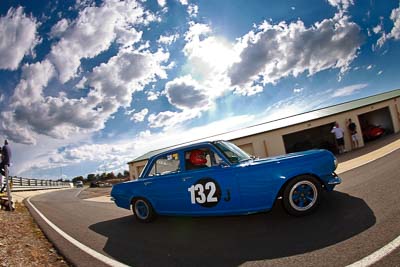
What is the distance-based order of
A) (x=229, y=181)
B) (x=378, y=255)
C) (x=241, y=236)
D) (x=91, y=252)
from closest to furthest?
(x=378, y=255) < (x=241, y=236) < (x=91, y=252) < (x=229, y=181)

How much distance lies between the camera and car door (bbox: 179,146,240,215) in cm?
456

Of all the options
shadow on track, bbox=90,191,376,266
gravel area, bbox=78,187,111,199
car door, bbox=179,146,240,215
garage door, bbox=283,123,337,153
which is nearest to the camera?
shadow on track, bbox=90,191,376,266

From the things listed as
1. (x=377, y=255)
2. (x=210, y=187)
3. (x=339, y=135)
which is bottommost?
(x=377, y=255)

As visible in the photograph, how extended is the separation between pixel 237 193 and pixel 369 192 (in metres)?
2.88

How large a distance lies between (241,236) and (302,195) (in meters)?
1.36

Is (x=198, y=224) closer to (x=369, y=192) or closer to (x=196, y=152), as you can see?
(x=196, y=152)

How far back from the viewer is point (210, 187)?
475 cm

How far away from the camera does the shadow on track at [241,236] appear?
3.38 m

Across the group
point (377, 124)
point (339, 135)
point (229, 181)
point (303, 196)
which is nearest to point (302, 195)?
point (303, 196)

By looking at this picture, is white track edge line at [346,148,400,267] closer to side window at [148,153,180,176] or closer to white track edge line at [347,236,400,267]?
white track edge line at [347,236,400,267]

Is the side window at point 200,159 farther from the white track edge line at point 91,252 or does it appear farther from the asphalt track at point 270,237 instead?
the white track edge line at point 91,252

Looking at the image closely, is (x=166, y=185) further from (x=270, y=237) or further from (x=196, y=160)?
(x=270, y=237)

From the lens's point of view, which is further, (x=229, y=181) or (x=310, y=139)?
(x=310, y=139)

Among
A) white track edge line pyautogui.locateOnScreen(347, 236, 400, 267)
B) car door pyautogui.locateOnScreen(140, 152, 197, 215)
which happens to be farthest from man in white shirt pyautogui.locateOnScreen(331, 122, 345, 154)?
white track edge line pyautogui.locateOnScreen(347, 236, 400, 267)
